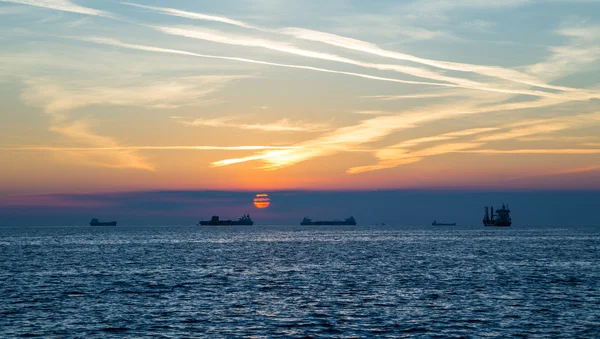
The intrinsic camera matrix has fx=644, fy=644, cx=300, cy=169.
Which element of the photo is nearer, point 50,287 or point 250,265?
point 50,287

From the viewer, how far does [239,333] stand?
44.0m

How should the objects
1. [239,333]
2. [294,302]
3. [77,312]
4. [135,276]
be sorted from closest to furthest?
[239,333] < [77,312] < [294,302] < [135,276]

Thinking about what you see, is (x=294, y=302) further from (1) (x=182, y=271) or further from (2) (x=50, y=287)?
(1) (x=182, y=271)

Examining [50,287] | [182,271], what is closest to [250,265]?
[182,271]

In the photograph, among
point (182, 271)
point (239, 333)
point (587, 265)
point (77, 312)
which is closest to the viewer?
point (239, 333)

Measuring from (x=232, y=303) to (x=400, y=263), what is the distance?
5340cm

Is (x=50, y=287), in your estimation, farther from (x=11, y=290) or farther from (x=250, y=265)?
(x=250, y=265)

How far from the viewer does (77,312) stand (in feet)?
173

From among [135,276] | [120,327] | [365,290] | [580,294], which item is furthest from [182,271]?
[580,294]

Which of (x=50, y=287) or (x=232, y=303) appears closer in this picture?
(x=232, y=303)

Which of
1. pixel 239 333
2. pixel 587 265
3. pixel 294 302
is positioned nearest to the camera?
pixel 239 333

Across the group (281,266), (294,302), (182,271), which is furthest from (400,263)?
(294,302)

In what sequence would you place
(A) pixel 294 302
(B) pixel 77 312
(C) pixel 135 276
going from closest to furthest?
1. (B) pixel 77 312
2. (A) pixel 294 302
3. (C) pixel 135 276

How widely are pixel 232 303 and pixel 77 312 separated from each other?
13192 millimetres
